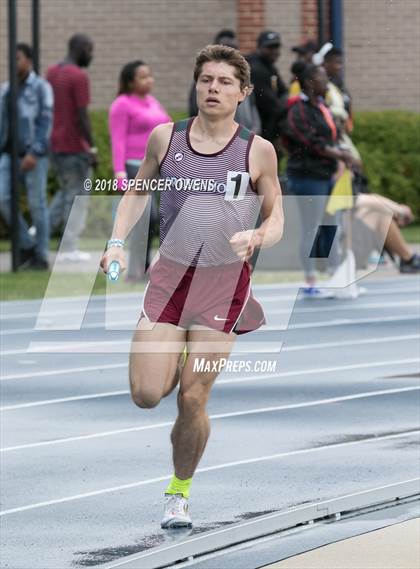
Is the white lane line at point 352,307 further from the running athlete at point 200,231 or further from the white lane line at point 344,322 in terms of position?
the running athlete at point 200,231

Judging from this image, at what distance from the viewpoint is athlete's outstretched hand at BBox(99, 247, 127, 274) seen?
628cm

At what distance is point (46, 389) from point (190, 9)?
15145mm

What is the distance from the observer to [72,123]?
17562 millimetres

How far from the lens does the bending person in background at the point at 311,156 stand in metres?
12.9

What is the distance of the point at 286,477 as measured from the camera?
7.63m

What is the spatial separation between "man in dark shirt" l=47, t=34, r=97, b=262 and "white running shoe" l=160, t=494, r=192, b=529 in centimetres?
1056

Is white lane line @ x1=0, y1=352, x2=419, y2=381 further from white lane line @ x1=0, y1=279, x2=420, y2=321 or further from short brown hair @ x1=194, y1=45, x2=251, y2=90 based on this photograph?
short brown hair @ x1=194, y1=45, x2=251, y2=90

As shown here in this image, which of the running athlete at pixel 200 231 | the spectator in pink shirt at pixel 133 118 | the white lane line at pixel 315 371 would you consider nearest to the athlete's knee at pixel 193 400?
the running athlete at pixel 200 231

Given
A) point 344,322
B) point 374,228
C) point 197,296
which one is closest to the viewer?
point 197,296

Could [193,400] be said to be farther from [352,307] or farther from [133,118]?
[133,118]

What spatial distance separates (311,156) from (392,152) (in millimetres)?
8443

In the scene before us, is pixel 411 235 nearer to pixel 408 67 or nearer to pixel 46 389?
pixel 408 67

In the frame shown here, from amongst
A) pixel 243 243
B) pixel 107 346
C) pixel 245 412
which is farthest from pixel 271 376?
pixel 243 243

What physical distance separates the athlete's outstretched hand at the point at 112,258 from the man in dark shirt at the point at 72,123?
10.8m
